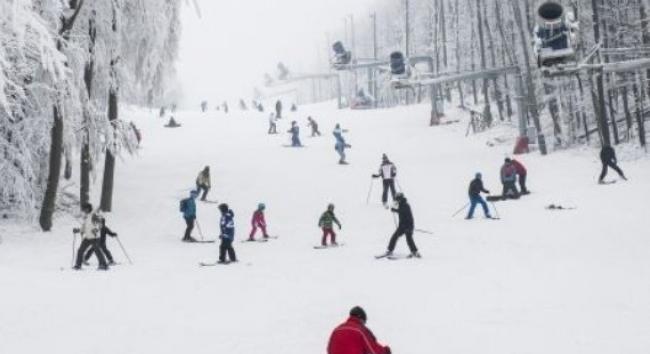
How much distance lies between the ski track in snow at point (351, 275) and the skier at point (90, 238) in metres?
0.39

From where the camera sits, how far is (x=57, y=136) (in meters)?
18.6

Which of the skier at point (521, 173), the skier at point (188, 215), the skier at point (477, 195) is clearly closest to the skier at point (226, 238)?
the skier at point (188, 215)

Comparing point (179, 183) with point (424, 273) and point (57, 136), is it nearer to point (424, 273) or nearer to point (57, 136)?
point (57, 136)

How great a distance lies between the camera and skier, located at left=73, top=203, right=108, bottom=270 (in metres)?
14.0

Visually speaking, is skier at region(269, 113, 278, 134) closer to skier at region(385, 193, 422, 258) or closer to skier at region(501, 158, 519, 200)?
skier at region(501, 158, 519, 200)

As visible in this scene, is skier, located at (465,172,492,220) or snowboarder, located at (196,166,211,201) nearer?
skier, located at (465,172,492,220)

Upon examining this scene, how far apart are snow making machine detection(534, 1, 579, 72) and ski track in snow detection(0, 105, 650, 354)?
12.5 ft

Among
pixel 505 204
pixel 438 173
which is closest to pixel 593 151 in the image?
pixel 438 173

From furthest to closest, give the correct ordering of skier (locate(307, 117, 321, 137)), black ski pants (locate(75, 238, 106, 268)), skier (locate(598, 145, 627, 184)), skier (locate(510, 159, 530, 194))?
skier (locate(307, 117, 321, 137))
skier (locate(510, 159, 530, 194))
skier (locate(598, 145, 627, 184))
black ski pants (locate(75, 238, 106, 268))

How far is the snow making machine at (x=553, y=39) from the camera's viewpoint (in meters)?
11.2

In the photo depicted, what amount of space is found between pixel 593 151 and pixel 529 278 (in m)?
18.4

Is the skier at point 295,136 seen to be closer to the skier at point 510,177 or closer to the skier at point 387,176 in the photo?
the skier at point 387,176

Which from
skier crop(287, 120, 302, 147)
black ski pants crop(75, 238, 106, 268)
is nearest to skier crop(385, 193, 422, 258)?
black ski pants crop(75, 238, 106, 268)

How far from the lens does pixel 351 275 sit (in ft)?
43.0
